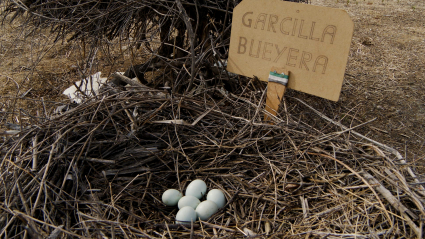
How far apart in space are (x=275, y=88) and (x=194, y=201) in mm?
930

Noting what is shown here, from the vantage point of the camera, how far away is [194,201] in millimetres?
1812

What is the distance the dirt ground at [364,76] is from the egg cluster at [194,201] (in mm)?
1044

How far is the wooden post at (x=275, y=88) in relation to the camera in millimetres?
2174

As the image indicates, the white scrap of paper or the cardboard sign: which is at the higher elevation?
the cardboard sign

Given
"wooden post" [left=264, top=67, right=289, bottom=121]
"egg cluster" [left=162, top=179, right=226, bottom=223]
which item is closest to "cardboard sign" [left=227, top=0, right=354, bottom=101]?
"wooden post" [left=264, top=67, right=289, bottom=121]

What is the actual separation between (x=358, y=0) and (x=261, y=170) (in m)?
5.63

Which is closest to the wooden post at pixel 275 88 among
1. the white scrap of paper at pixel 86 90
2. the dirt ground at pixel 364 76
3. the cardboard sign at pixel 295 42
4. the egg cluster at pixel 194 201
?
the cardboard sign at pixel 295 42

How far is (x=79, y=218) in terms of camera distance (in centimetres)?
159

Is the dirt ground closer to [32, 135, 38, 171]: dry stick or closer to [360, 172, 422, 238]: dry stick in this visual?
[32, 135, 38, 171]: dry stick

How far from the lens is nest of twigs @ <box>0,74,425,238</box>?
1.60 metres

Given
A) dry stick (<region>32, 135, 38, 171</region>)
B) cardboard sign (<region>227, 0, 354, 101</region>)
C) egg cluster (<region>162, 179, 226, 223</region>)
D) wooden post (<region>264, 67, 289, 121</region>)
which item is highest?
cardboard sign (<region>227, 0, 354, 101</region>)

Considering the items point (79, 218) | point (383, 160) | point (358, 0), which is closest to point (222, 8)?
point (383, 160)

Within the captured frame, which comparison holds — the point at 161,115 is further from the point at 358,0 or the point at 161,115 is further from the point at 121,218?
the point at 358,0

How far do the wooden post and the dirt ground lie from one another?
460 millimetres
